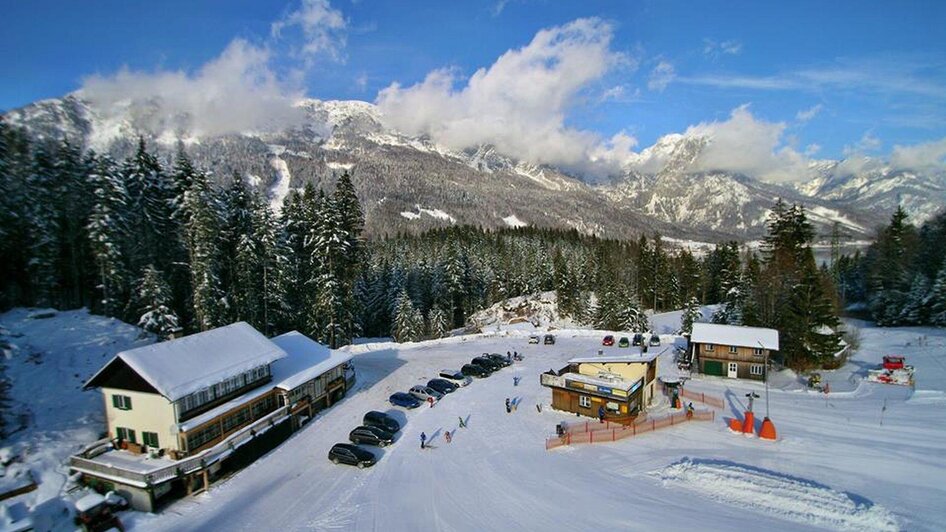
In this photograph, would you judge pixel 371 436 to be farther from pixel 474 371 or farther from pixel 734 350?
pixel 734 350

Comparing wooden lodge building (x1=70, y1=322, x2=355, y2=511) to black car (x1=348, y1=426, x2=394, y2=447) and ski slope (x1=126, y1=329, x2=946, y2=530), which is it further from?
black car (x1=348, y1=426, x2=394, y2=447)

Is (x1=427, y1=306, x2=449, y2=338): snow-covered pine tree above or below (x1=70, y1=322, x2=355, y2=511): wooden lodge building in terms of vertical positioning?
below

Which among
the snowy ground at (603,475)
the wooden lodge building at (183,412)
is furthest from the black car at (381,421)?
the wooden lodge building at (183,412)

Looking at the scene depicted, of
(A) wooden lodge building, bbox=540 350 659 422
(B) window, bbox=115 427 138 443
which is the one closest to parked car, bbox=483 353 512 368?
(A) wooden lodge building, bbox=540 350 659 422

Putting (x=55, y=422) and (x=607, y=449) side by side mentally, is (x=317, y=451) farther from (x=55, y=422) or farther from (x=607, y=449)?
(x=607, y=449)

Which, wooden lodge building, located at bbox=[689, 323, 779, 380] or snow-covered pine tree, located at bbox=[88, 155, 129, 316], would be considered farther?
wooden lodge building, located at bbox=[689, 323, 779, 380]

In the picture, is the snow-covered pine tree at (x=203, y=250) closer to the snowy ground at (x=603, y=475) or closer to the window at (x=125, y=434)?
the snowy ground at (x=603, y=475)
